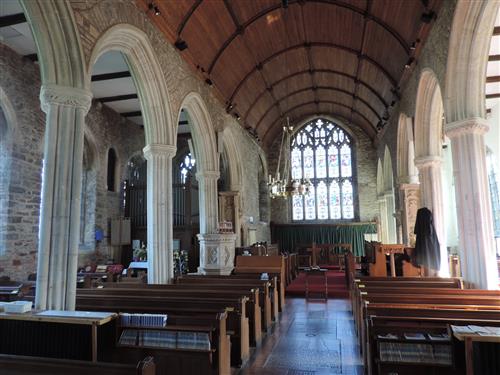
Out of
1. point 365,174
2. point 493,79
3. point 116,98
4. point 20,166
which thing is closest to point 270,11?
point 116,98

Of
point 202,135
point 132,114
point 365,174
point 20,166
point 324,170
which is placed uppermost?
point 132,114

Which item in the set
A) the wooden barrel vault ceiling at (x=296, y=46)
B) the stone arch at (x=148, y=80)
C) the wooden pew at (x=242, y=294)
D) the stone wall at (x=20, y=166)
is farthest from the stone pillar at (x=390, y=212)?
the stone wall at (x=20, y=166)

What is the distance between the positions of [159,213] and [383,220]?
11944 millimetres

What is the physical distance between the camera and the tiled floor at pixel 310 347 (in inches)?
152

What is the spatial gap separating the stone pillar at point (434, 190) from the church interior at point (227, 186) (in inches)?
1.7

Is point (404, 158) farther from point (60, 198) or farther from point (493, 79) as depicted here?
point (60, 198)

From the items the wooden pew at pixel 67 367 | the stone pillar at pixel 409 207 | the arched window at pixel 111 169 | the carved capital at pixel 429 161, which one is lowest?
the wooden pew at pixel 67 367

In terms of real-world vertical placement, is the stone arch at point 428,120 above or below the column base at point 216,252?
above

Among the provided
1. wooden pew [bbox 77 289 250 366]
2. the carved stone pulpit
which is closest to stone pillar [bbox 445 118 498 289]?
wooden pew [bbox 77 289 250 366]

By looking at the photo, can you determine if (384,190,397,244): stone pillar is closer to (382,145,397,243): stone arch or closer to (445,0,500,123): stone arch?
(382,145,397,243): stone arch

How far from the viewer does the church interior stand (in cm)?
331

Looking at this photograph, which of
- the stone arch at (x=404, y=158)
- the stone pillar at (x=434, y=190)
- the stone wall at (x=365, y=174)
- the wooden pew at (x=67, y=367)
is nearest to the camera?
the wooden pew at (x=67, y=367)

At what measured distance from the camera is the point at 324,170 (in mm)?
18297

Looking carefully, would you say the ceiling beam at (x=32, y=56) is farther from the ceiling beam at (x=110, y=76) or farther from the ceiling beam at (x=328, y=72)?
the ceiling beam at (x=328, y=72)
